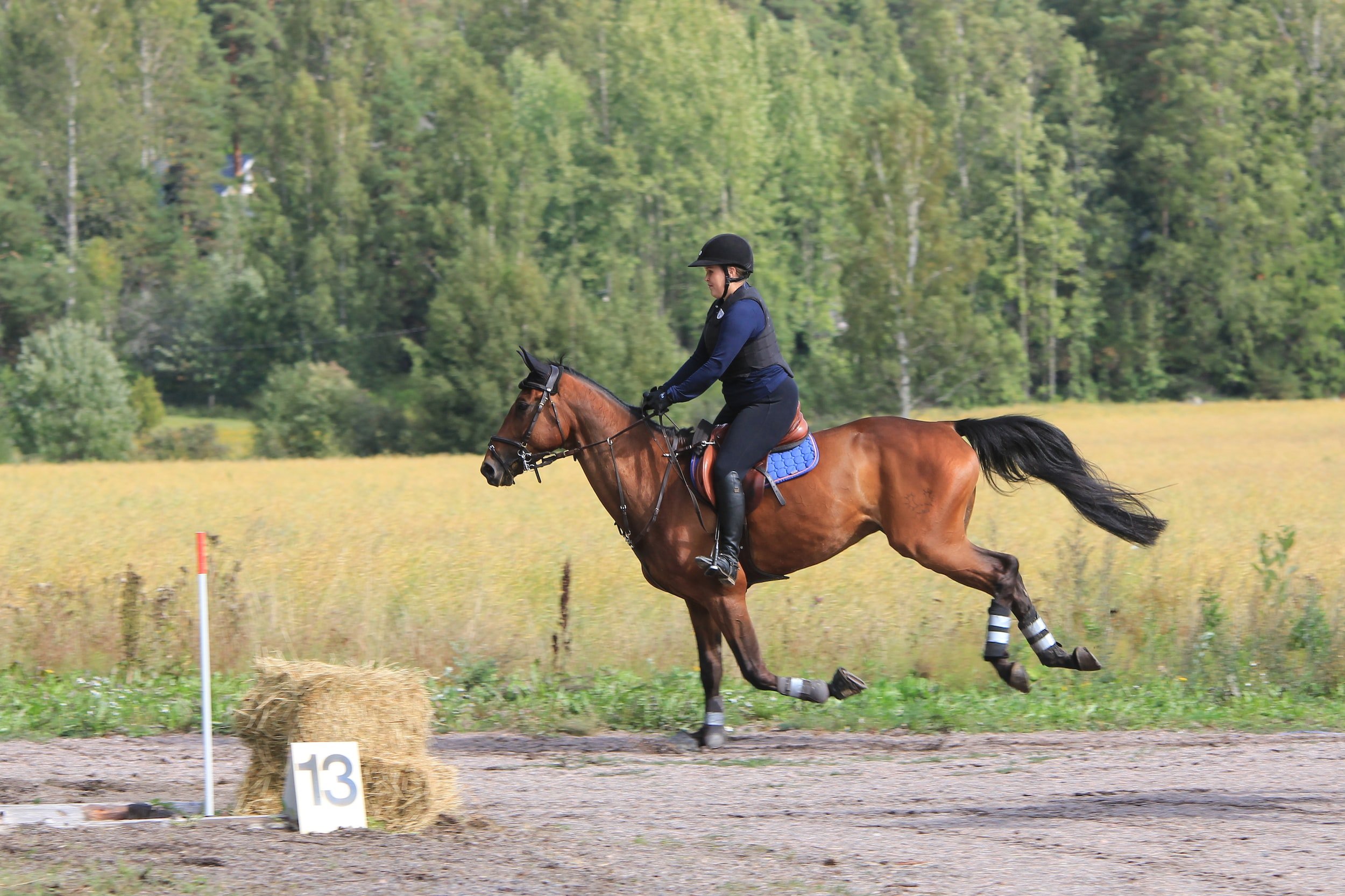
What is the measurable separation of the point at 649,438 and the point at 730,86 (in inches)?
2105

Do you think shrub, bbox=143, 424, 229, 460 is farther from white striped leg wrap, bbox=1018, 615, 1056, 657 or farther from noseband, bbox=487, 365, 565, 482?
white striped leg wrap, bbox=1018, 615, 1056, 657

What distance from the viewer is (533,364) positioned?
873cm

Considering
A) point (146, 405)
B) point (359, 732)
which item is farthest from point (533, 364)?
point (146, 405)

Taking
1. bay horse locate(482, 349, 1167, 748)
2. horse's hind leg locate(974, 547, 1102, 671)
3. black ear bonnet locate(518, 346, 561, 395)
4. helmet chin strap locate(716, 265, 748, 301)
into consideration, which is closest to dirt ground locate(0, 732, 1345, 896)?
horse's hind leg locate(974, 547, 1102, 671)

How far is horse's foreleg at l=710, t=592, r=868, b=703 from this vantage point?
8.45 m

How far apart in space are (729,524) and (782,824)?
2.41m

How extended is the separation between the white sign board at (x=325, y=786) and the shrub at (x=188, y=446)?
52053 millimetres

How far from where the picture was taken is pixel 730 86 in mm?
60219

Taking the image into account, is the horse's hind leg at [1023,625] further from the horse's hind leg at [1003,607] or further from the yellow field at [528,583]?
the yellow field at [528,583]

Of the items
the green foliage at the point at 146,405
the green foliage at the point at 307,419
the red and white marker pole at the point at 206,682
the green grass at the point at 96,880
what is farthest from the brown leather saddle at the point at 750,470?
the green foliage at the point at 146,405

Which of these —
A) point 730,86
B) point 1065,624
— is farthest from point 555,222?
point 1065,624

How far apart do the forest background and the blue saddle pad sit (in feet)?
147

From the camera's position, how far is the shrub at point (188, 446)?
185ft

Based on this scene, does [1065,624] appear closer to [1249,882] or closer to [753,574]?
[753,574]
